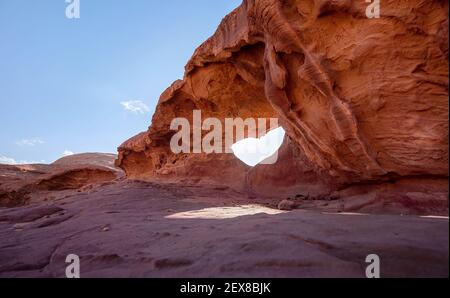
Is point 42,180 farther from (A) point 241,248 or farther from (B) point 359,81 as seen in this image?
(A) point 241,248

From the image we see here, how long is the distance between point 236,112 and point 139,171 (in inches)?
290

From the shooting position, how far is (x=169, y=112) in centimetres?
1225

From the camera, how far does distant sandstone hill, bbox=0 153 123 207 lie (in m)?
15.3

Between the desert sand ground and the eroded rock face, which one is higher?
the eroded rock face

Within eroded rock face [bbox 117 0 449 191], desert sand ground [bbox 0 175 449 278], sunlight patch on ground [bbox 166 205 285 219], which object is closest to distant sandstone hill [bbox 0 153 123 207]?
sunlight patch on ground [bbox 166 205 285 219]

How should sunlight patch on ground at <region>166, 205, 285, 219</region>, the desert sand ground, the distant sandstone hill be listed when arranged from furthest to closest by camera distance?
the distant sandstone hill < sunlight patch on ground at <region>166, 205, 285, 219</region> < the desert sand ground

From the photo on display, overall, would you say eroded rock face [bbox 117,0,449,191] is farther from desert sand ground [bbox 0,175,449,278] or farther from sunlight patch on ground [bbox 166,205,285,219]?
A: desert sand ground [bbox 0,175,449,278]

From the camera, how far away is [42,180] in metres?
16.7

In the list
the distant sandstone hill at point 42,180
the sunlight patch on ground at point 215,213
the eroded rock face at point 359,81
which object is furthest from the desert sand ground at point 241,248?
the distant sandstone hill at point 42,180

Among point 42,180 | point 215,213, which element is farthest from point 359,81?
point 42,180

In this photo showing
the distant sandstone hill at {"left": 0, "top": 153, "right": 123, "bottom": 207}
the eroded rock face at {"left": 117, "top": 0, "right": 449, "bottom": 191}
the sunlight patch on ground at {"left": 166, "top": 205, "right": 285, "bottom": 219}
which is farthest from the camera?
the distant sandstone hill at {"left": 0, "top": 153, "right": 123, "bottom": 207}

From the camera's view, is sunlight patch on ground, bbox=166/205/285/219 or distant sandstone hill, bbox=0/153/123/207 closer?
sunlight patch on ground, bbox=166/205/285/219
